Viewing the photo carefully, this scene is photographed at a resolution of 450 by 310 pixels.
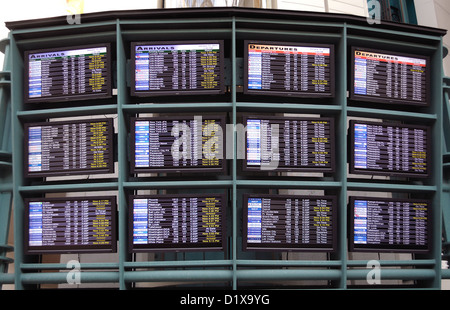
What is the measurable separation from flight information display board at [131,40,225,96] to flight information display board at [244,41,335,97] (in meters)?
0.26

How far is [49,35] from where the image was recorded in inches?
161

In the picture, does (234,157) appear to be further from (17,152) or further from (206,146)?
(17,152)

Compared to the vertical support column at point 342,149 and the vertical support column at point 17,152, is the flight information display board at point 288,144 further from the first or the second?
the vertical support column at point 17,152

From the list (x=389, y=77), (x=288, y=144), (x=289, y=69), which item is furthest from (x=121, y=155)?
(x=389, y=77)

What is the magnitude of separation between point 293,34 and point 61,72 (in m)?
2.02

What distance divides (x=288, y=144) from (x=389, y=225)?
1.11m

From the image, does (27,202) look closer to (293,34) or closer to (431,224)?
(293,34)

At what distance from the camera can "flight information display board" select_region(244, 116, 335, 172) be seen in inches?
151

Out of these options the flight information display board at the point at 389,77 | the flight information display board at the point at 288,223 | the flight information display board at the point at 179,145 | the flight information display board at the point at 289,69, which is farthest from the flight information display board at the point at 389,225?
Result: the flight information display board at the point at 179,145

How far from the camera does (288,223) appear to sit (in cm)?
381

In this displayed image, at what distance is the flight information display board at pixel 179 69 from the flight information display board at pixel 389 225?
1.58 m

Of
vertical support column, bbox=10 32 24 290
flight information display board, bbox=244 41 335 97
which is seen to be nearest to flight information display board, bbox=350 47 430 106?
flight information display board, bbox=244 41 335 97

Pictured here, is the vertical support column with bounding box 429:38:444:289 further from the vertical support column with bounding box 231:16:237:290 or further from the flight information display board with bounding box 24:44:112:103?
the flight information display board with bounding box 24:44:112:103

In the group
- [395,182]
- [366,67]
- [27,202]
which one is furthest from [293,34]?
[27,202]
